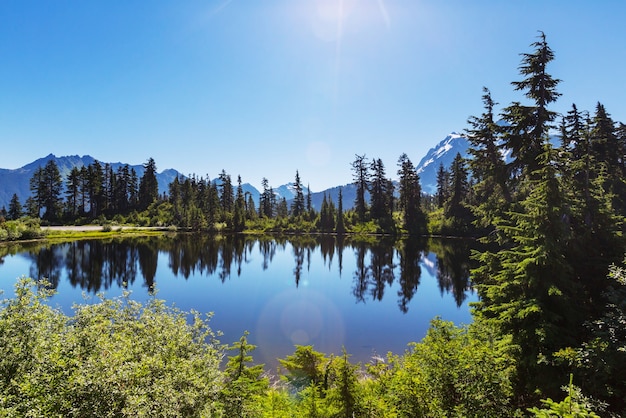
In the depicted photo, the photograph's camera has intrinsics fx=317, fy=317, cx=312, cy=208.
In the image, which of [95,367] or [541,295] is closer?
[95,367]

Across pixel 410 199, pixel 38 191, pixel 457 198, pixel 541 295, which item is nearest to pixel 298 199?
pixel 410 199

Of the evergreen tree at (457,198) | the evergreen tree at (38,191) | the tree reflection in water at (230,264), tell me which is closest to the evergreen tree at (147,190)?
the evergreen tree at (38,191)

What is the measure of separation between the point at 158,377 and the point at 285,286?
93.2 ft

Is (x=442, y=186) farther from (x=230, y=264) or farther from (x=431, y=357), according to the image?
(x=431, y=357)

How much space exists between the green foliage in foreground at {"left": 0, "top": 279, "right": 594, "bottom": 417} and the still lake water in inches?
91.2

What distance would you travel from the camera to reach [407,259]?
160ft

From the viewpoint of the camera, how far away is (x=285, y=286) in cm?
3506

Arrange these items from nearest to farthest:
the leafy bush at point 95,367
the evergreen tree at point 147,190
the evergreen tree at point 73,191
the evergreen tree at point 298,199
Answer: the leafy bush at point 95,367, the evergreen tree at point 73,191, the evergreen tree at point 147,190, the evergreen tree at point 298,199

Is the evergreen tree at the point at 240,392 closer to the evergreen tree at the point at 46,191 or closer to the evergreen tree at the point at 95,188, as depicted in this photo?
the evergreen tree at the point at 95,188

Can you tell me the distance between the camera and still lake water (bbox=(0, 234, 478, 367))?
21.0 meters

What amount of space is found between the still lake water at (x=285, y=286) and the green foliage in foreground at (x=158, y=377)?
7.60 ft

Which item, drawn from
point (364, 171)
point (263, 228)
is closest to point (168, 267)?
point (263, 228)

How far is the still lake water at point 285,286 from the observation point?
20969 millimetres

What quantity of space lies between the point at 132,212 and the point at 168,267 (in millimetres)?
85563
